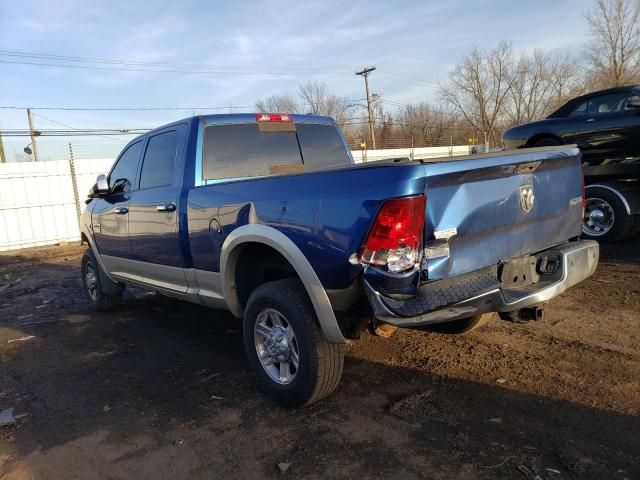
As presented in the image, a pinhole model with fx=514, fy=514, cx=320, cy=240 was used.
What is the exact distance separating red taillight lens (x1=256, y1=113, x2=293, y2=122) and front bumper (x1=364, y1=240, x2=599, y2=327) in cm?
253

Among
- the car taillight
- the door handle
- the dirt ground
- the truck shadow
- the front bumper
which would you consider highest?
the door handle

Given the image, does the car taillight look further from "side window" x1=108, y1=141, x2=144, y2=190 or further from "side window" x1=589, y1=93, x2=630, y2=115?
"side window" x1=589, y1=93, x2=630, y2=115

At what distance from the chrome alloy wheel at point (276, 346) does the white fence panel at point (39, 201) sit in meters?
12.9

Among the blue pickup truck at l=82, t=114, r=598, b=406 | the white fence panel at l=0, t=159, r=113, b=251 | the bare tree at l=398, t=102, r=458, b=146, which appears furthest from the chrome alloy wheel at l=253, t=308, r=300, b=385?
the bare tree at l=398, t=102, r=458, b=146

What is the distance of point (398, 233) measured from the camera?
2629mm

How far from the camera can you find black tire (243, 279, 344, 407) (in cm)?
313

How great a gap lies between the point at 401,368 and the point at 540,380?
982 millimetres

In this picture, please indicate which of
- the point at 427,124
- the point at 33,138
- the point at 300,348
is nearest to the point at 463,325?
the point at 300,348

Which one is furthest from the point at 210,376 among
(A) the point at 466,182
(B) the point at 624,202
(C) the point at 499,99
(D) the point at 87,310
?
(C) the point at 499,99

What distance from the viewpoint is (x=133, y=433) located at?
331 centimetres

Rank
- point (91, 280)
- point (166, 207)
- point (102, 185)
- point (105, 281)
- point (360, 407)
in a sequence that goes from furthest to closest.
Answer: point (91, 280) → point (105, 281) → point (102, 185) → point (166, 207) → point (360, 407)

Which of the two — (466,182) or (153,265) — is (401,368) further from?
(153,265)

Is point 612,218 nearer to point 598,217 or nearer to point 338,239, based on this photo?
point 598,217

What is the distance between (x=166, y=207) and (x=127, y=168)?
4.97 feet
